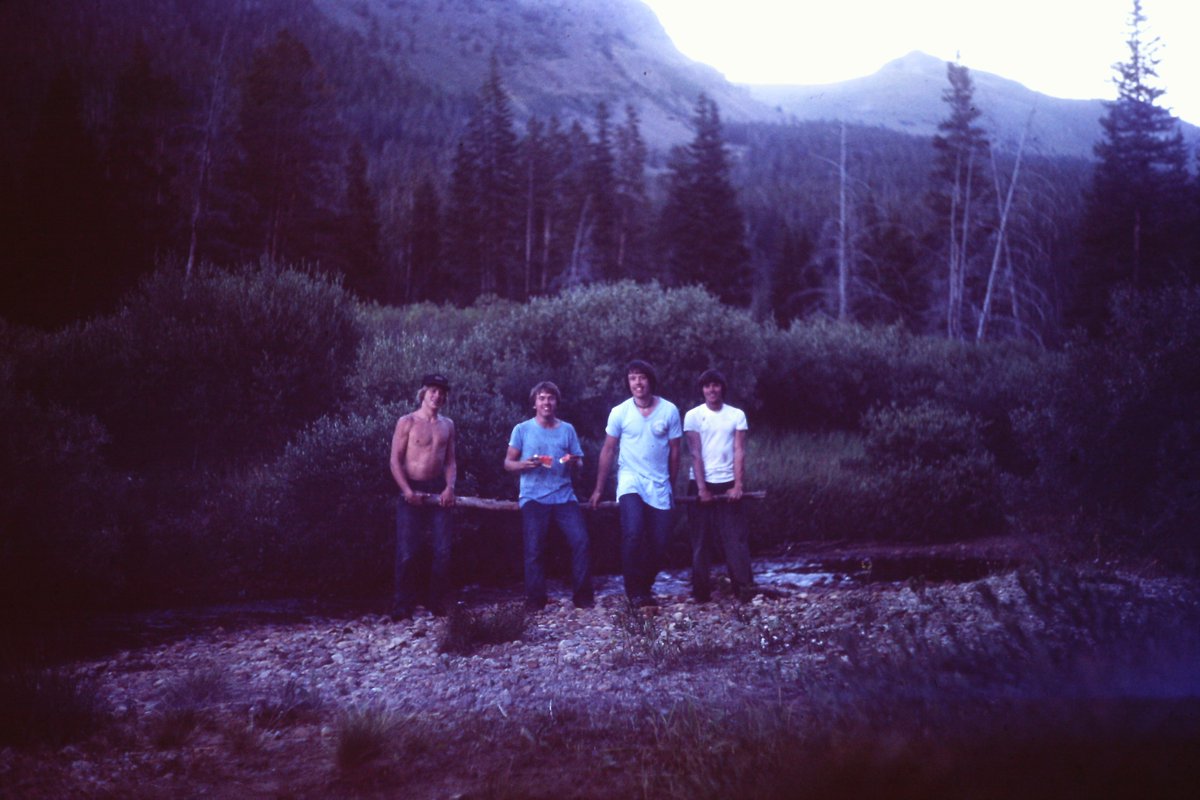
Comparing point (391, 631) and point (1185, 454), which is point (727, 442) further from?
point (1185, 454)

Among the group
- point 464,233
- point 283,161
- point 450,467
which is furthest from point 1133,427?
point 464,233

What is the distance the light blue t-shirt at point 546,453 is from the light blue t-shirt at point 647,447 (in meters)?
0.59

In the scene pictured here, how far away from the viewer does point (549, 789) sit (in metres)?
5.24

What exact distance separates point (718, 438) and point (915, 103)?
135 m

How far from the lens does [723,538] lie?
10.6 m

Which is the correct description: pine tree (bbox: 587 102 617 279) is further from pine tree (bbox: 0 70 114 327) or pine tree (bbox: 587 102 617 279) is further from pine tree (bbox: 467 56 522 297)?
pine tree (bbox: 0 70 114 327)

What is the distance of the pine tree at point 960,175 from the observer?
42062 millimetres

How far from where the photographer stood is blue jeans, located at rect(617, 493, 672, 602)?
33.3ft

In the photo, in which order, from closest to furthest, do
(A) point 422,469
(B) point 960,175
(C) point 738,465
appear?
(C) point 738,465 < (A) point 422,469 < (B) point 960,175

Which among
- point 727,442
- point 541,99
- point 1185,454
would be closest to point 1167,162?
point 1185,454

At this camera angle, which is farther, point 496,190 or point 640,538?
point 496,190

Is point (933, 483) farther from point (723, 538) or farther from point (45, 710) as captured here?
point (45, 710)

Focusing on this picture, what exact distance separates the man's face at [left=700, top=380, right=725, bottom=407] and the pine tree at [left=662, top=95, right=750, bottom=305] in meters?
41.9

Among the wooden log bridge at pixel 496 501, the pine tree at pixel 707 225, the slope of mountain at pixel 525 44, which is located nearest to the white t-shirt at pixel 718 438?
the wooden log bridge at pixel 496 501
